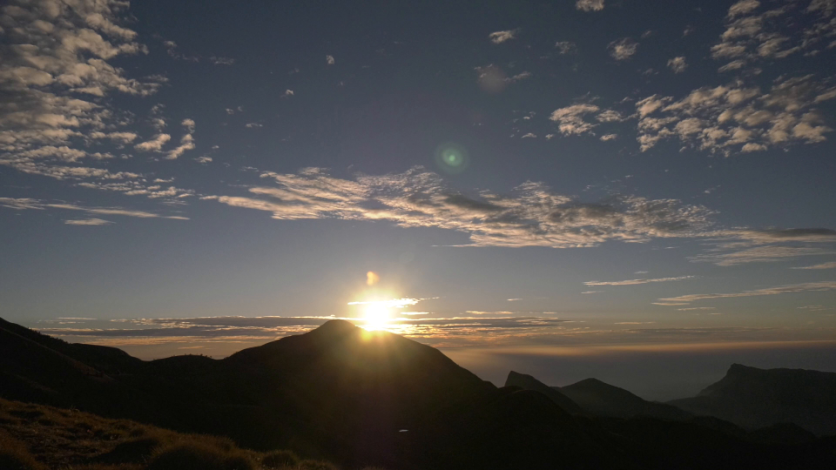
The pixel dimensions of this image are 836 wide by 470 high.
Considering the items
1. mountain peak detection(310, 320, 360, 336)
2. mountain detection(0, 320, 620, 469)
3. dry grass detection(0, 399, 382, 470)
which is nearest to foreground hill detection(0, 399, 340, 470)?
dry grass detection(0, 399, 382, 470)

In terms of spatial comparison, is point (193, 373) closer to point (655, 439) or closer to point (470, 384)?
point (470, 384)

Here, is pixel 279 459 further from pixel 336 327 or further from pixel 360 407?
pixel 336 327

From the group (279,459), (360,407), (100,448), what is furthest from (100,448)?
(360,407)

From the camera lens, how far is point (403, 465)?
4812 centimetres

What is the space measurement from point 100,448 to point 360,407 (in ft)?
201

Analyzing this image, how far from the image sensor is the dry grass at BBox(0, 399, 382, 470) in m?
14.8

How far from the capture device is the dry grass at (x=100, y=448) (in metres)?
14.8

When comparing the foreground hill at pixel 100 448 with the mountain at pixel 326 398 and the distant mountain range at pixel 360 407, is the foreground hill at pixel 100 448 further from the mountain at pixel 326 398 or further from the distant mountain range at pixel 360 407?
the distant mountain range at pixel 360 407

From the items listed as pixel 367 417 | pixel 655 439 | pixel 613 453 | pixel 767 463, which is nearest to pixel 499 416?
pixel 613 453

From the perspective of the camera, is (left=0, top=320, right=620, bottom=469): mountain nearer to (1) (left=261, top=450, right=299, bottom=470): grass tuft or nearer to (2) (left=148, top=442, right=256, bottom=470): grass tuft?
(1) (left=261, top=450, right=299, bottom=470): grass tuft

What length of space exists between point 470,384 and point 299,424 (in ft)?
165

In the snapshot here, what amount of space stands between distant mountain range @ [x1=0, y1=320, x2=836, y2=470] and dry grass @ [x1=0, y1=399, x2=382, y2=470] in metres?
12.1

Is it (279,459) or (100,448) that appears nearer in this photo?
(100,448)

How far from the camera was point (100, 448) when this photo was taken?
63.6 ft
